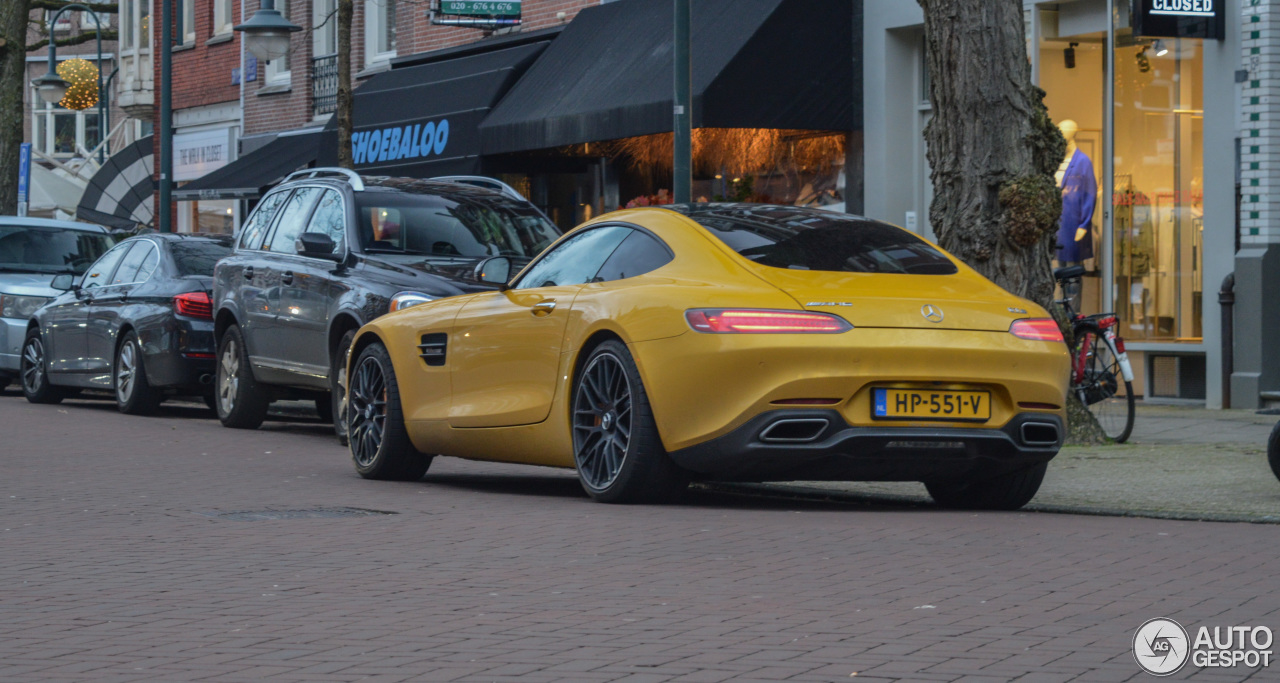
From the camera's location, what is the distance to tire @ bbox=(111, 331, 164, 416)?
16344 millimetres

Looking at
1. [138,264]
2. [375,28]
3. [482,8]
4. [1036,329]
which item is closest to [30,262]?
[138,264]

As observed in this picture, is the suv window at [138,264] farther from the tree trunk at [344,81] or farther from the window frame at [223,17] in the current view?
the window frame at [223,17]

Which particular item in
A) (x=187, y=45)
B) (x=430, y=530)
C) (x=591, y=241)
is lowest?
(x=430, y=530)

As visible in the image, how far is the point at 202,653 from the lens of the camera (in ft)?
17.4

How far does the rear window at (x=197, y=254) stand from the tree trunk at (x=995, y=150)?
266 inches

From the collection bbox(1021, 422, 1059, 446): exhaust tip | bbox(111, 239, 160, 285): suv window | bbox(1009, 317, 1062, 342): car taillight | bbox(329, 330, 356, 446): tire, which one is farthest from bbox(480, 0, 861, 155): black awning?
bbox(1021, 422, 1059, 446): exhaust tip

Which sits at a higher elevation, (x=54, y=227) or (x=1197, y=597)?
(x=54, y=227)

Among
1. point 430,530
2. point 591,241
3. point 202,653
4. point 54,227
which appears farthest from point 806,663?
point 54,227

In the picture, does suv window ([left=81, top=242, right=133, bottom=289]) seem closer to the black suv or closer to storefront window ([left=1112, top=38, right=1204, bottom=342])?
the black suv

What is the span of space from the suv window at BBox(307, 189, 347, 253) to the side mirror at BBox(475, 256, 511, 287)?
10.6 feet

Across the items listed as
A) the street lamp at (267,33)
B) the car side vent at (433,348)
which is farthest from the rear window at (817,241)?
the street lamp at (267,33)

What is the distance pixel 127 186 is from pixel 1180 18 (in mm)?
27291

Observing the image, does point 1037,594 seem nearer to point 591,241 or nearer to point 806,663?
point 806,663

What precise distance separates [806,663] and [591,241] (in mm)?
4622
